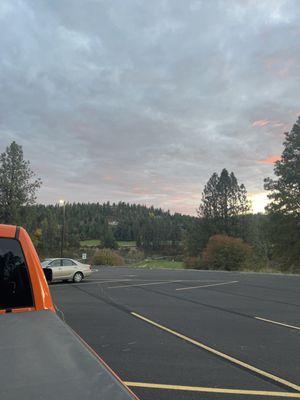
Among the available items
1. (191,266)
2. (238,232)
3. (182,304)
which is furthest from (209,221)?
(182,304)

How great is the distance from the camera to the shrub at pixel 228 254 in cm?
3594

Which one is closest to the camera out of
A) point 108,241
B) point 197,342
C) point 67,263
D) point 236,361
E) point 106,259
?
point 236,361

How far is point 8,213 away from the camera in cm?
3481

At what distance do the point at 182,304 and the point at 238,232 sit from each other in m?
50.7

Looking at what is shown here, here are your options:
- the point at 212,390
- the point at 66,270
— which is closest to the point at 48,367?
the point at 212,390

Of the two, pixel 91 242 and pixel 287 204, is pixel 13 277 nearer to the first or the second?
pixel 287 204

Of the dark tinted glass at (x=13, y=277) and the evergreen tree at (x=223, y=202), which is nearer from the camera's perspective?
the dark tinted glass at (x=13, y=277)

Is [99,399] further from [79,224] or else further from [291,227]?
[79,224]

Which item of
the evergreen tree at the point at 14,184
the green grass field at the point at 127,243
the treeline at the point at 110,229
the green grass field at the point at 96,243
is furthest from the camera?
the green grass field at the point at 127,243

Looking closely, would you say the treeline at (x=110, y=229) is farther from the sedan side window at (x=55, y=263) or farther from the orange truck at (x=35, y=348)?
the orange truck at (x=35, y=348)

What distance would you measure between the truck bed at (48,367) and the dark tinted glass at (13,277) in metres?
0.27

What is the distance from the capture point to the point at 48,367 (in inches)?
82.8

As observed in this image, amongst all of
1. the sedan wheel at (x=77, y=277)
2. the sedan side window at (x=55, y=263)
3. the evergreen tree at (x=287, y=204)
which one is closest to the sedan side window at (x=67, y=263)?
the sedan side window at (x=55, y=263)

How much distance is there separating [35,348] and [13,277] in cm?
101
